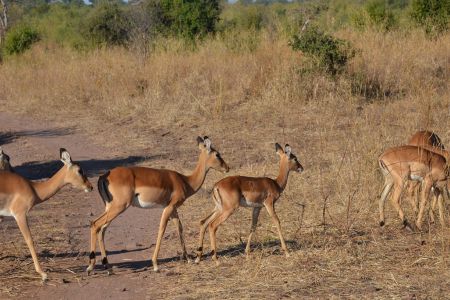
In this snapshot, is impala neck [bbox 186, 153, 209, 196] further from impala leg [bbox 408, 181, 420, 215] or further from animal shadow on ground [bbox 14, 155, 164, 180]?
animal shadow on ground [bbox 14, 155, 164, 180]

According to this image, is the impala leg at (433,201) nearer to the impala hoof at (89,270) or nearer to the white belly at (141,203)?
the white belly at (141,203)

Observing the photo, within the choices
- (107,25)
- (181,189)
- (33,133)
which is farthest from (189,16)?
(181,189)

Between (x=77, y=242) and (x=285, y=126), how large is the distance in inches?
259

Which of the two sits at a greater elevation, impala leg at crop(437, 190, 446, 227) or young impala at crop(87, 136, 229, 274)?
young impala at crop(87, 136, 229, 274)

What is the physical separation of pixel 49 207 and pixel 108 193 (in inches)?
122

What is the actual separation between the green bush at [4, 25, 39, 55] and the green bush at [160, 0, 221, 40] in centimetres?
569

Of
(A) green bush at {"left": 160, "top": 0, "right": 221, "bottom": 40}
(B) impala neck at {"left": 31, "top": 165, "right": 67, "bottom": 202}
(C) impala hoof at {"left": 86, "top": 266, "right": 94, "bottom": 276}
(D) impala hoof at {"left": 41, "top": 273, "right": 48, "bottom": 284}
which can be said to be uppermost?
(A) green bush at {"left": 160, "top": 0, "right": 221, "bottom": 40}

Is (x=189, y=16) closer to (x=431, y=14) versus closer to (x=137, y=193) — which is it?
(x=431, y=14)

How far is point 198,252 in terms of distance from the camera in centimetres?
703

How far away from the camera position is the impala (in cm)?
792

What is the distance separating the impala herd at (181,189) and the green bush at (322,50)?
7162mm

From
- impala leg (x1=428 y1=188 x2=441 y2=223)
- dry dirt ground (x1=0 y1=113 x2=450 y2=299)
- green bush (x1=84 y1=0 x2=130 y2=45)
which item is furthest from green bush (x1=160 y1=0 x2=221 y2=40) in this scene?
impala leg (x1=428 y1=188 x2=441 y2=223)

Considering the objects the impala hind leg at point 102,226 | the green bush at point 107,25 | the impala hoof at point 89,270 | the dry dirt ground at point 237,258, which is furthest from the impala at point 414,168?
the green bush at point 107,25

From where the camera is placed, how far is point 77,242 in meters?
7.94
